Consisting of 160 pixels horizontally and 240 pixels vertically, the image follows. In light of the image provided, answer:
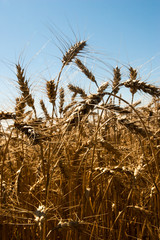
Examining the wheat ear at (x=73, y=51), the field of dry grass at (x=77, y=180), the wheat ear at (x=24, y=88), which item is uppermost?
the wheat ear at (x=73, y=51)

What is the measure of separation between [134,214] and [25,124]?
116cm

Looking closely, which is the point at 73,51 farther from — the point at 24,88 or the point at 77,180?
the point at 77,180

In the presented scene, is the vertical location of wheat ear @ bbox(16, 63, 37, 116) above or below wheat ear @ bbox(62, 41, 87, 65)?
below

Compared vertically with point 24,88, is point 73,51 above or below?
above

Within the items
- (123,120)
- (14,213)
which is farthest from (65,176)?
(123,120)

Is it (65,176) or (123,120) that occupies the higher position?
(123,120)

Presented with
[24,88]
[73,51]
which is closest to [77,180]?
[24,88]

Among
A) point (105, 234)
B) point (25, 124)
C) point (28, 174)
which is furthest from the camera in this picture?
point (28, 174)

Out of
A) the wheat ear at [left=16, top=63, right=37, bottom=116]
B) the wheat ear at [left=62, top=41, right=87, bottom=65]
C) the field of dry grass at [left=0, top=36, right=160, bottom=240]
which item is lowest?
the field of dry grass at [left=0, top=36, right=160, bottom=240]

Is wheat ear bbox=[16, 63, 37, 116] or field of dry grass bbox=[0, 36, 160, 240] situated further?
wheat ear bbox=[16, 63, 37, 116]

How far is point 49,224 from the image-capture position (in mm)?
1542

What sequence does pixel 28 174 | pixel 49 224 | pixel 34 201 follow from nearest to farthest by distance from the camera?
pixel 49 224, pixel 34 201, pixel 28 174

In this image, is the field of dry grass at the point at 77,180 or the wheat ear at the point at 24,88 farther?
the wheat ear at the point at 24,88

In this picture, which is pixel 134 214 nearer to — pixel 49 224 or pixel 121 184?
pixel 121 184
